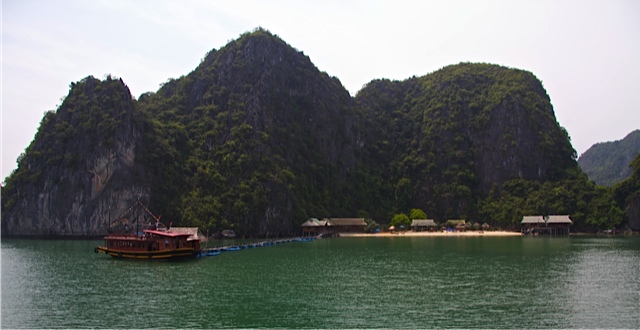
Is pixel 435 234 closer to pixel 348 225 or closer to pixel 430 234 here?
pixel 430 234

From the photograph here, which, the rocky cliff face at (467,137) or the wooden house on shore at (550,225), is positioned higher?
the rocky cliff face at (467,137)

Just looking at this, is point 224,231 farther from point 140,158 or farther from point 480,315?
point 480,315

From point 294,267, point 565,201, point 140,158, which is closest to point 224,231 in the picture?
point 140,158

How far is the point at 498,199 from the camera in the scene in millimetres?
141250

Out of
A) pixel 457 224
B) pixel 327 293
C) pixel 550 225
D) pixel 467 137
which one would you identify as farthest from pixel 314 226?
pixel 327 293

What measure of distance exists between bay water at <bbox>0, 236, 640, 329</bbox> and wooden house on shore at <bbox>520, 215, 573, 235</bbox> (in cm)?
5842

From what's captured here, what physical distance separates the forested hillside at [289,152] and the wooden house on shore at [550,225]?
491cm

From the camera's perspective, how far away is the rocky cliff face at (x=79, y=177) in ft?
350

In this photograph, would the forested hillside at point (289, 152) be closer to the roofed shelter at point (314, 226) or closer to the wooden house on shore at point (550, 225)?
the roofed shelter at point (314, 226)

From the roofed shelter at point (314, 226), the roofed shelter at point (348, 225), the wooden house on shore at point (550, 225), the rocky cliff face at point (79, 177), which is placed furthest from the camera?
the roofed shelter at point (348, 225)

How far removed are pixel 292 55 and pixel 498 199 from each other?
6630 centimetres

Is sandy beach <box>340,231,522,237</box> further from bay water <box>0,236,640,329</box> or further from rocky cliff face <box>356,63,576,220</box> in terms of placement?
bay water <box>0,236,640,329</box>

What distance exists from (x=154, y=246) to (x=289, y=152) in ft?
247

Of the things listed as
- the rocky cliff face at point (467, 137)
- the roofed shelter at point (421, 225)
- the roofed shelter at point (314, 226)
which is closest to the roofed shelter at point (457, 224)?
the roofed shelter at point (421, 225)
